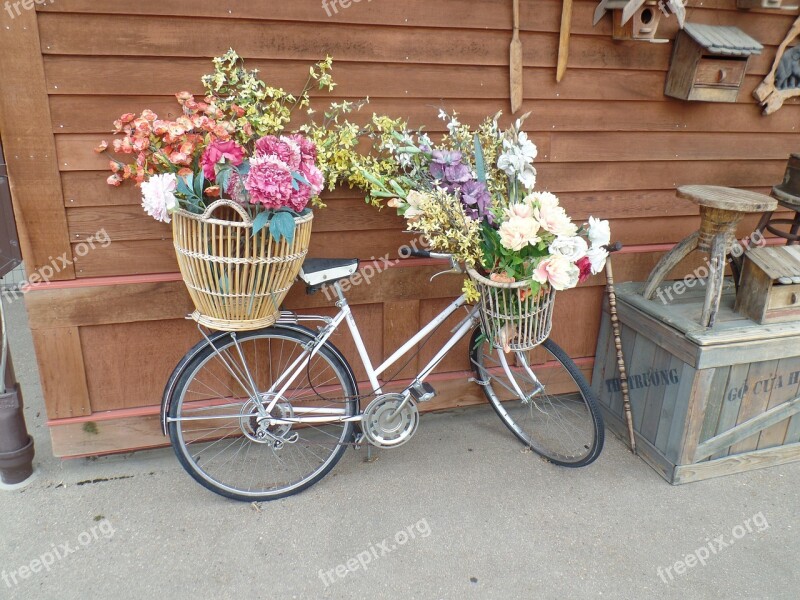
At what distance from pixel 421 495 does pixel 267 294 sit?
1177 millimetres

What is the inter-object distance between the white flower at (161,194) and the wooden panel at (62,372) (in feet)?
2.96

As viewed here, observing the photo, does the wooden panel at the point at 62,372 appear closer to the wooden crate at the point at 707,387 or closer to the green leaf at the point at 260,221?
the green leaf at the point at 260,221

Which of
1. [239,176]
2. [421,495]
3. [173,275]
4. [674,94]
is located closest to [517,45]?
[674,94]

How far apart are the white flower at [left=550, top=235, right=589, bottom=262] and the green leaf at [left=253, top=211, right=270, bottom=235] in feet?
3.40

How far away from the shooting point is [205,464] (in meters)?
2.95

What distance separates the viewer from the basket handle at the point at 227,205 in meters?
2.09

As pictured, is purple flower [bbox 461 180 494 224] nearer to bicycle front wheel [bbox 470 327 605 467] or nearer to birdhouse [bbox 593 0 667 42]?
bicycle front wheel [bbox 470 327 605 467]

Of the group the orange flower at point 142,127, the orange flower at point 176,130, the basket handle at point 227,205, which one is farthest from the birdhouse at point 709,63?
the orange flower at point 142,127

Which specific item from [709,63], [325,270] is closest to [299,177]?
[325,270]

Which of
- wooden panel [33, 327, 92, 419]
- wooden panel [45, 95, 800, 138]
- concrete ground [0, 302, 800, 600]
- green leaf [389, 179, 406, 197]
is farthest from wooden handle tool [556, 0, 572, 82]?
wooden panel [33, 327, 92, 419]

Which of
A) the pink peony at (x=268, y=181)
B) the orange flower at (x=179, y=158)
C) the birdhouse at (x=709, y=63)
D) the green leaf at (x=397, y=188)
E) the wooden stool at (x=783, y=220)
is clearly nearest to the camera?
the pink peony at (x=268, y=181)

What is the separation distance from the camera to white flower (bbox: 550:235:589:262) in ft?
7.49

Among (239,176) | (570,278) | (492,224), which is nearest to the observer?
(239,176)

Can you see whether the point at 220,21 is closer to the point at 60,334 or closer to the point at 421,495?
the point at 60,334
